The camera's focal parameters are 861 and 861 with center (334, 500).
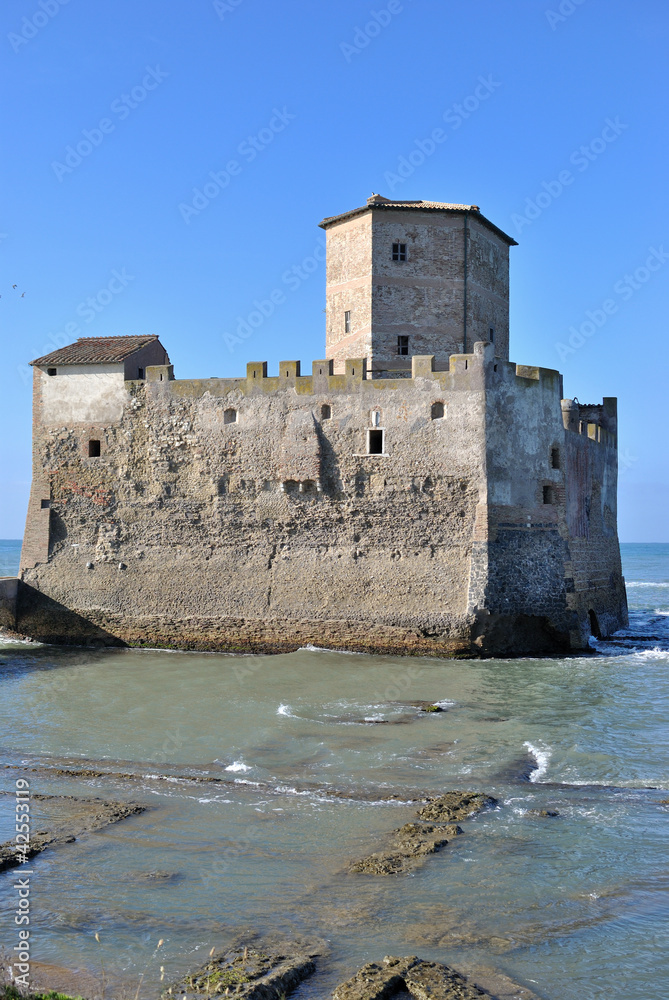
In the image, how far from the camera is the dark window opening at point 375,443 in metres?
21.6

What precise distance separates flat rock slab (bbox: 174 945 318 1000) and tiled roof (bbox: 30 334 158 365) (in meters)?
19.4

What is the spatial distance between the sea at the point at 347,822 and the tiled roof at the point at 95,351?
9.76 metres

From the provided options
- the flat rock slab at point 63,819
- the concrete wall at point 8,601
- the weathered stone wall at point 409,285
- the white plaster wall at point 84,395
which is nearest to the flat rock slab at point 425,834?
the flat rock slab at point 63,819

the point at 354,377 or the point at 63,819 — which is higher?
the point at 354,377

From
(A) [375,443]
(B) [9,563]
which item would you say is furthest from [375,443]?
(B) [9,563]

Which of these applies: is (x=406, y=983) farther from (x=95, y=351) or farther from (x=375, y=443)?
(x=95, y=351)

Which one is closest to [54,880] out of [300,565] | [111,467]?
[300,565]

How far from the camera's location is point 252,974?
19.7ft

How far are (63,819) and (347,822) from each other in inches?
124

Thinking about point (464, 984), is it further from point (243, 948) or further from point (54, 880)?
point (54, 880)

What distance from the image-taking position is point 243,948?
21.3 ft

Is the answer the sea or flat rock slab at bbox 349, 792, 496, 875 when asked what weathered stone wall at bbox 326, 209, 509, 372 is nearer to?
the sea

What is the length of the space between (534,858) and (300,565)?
45.5 ft

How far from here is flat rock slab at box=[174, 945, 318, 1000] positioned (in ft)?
18.9
